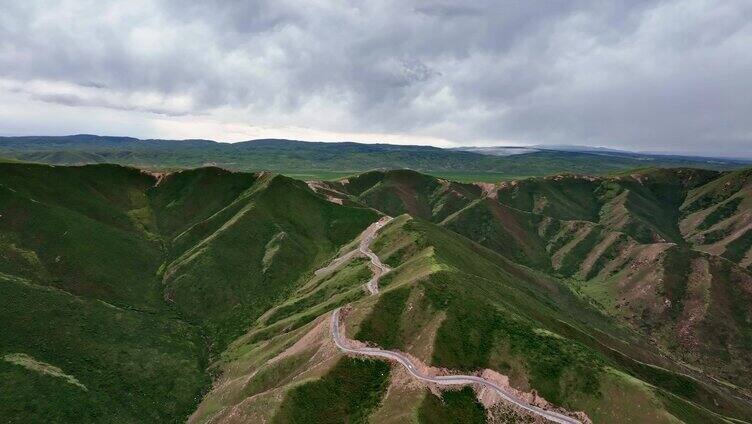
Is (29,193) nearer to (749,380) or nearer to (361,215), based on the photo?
(361,215)

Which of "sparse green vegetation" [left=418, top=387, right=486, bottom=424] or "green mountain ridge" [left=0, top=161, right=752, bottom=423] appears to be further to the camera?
"green mountain ridge" [left=0, top=161, right=752, bottom=423]

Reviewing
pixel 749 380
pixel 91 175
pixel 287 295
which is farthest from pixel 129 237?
pixel 749 380

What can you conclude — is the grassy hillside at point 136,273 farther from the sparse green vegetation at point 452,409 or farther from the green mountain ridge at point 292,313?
the sparse green vegetation at point 452,409

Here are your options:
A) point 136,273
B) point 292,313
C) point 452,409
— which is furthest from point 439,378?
point 136,273

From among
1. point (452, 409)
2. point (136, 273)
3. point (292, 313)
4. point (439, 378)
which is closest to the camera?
point (452, 409)

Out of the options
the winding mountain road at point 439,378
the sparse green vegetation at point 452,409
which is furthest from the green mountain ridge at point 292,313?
the winding mountain road at point 439,378

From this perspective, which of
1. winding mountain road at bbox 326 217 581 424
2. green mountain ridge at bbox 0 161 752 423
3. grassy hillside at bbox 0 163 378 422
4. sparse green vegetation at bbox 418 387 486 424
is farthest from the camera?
grassy hillside at bbox 0 163 378 422

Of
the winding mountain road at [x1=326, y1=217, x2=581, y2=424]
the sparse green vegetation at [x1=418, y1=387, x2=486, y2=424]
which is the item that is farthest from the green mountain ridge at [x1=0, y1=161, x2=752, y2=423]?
the winding mountain road at [x1=326, y1=217, x2=581, y2=424]

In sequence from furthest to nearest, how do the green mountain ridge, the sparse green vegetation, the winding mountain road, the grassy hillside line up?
the grassy hillside → the green mountain ridge → the winding mountain road → the sparse green vegetation

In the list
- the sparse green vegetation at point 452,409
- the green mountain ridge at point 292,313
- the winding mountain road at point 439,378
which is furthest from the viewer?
the green mountain ridge at point 292,313

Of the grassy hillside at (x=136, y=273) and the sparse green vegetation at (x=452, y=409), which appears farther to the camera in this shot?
the grassy hillside at (x=136, y=273)

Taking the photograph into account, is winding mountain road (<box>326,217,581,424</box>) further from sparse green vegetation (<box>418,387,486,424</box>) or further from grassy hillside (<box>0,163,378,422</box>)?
grassy hillside (<box>0,163,378,422</box>)

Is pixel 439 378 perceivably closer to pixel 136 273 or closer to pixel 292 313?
pixel 292 313
